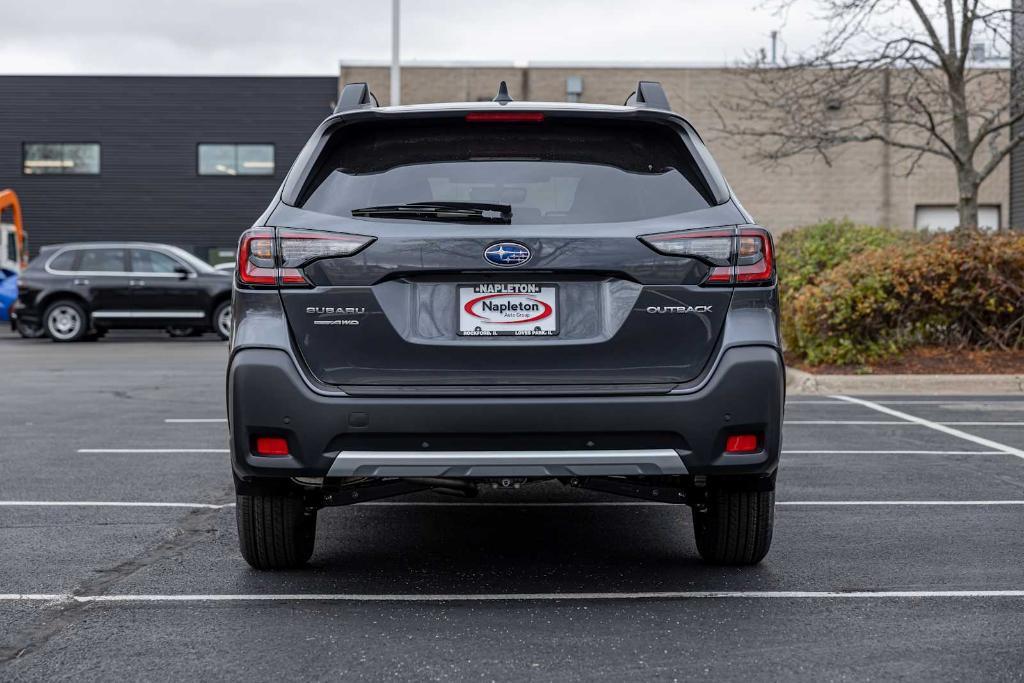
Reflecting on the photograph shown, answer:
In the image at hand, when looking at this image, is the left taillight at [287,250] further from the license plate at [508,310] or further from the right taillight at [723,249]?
the right taillight at [723,249]

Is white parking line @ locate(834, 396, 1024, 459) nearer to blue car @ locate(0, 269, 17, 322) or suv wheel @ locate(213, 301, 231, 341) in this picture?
suv wheel @ locate(213, 301, 231, 341)

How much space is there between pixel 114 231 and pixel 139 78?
4373 mm

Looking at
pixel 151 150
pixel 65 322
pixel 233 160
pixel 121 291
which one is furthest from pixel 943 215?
pixel 65 322

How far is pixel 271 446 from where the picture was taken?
14.7 feet

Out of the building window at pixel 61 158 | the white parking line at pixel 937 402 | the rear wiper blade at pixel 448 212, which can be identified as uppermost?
the building window at pixel 61 158

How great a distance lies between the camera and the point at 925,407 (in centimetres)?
1149

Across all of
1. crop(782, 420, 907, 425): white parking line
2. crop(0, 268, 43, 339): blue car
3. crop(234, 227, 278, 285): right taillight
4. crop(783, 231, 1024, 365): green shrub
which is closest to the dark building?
crop(0, 268, 43, 339): blue car

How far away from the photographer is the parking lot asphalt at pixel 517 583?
3.99 metres

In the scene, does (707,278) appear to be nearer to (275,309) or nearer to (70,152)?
(275,309)

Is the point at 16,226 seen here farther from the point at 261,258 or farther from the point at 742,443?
the point at 742,443

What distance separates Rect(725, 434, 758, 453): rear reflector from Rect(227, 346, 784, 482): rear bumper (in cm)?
3

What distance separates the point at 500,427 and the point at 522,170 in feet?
3.29

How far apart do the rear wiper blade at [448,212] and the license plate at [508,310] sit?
0.86ft

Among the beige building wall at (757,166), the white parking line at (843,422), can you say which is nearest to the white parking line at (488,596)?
the white parking line at (843,422)
